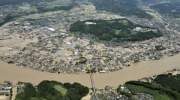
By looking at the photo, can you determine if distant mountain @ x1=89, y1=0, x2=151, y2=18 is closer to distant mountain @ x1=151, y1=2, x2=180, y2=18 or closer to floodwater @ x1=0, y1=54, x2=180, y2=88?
distant mountain @ x1=151, y1=2, x2=180, y2=18

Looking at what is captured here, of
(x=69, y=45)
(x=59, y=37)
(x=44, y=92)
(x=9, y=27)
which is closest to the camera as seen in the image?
A: (x=44, y=92)

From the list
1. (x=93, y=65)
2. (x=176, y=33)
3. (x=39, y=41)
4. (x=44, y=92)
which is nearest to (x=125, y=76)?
(x=93, y=65)

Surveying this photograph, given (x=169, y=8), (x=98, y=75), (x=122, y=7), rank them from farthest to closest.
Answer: (x=169, y=8) < (x=122, y=7) < (x=98, y=75)

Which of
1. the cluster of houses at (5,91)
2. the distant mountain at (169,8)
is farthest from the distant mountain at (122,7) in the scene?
the cluster of houses at (5,91)

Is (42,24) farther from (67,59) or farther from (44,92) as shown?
(44,92)

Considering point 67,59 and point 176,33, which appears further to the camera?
point 176,33

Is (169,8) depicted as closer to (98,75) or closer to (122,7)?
(122,7)

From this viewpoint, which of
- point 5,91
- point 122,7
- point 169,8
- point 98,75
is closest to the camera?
point 5,91

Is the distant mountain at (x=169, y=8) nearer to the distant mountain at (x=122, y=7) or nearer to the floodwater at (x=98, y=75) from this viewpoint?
the distant mountain at (x=122, y=7)

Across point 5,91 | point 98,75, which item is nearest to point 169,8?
point 98,75
